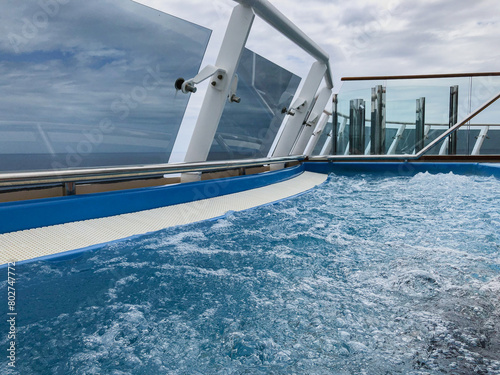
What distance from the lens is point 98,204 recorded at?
2.91 m

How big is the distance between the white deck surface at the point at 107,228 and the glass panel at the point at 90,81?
0.81m

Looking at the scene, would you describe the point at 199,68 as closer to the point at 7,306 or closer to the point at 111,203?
the point at 111,203

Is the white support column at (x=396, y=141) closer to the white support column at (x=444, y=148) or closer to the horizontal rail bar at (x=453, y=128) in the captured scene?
the horizontal rail bar at (x=453, y=128)

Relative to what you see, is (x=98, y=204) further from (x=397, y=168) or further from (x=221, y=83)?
(x=397, y=168)

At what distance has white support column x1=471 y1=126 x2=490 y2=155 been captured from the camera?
7471 millimetres

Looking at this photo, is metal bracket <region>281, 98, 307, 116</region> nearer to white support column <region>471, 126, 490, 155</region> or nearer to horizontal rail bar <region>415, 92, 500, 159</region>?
horizontal rail bar <region>415, 92, 500, 159</region>

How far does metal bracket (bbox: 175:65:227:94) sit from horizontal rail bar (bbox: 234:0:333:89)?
2.57ft

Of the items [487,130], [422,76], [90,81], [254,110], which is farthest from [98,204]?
[487,130]

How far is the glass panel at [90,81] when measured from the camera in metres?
2.69

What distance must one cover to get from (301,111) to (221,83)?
3092 millimetres

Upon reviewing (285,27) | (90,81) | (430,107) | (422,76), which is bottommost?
(90,81)
